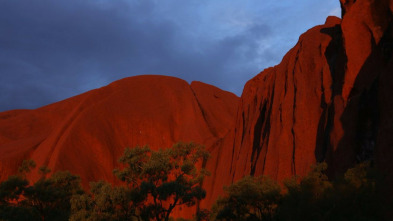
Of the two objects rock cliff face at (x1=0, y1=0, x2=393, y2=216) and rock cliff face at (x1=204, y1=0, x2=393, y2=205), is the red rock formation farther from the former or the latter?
rock cliff face at (x1=204, y1=0, x2=393, y2=205)

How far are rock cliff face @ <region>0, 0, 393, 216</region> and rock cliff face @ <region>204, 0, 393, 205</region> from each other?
0.23 feet

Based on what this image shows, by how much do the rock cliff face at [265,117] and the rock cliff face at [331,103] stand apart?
70 millimetres

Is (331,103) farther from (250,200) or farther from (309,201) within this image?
(309,201)

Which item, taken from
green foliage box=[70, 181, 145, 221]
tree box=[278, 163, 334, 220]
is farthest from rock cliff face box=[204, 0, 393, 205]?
green foliage box=[70, 181, 145, 221]

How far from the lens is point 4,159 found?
47.1 meters

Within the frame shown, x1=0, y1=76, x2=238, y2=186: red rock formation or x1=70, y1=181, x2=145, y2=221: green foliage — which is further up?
x1=0, y1=76, x2=238, y2=186: red rock formation

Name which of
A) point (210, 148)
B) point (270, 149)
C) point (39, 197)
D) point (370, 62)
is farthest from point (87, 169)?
point (370, 62)

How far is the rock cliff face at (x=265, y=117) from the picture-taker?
58.8ft

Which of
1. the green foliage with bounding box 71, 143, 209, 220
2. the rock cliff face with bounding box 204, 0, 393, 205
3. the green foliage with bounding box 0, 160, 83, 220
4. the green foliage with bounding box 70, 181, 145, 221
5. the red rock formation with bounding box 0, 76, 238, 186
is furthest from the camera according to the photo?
the red rock formation with bounding box 0, 76, 238, 186

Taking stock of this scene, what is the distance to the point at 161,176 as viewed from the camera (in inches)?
909

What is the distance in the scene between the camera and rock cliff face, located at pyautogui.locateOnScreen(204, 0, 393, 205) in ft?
55.2

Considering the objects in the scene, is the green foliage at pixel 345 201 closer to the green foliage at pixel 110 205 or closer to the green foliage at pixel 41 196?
the green foliage at pixel 110 205

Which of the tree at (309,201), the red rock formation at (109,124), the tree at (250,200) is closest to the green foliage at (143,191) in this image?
the tree at (250,200)

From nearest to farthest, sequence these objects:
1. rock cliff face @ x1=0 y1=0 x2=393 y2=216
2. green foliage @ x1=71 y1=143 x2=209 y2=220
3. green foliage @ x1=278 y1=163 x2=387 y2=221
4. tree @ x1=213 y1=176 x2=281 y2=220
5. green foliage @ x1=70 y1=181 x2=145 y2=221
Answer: green foliage @ x1=278 y1=163 x2=387 y2=221 → rock cliff face @ x1=0 y1=0 x2=393 y2=216 → tree @ x1=213 y1=176 x2=281 y2=220 → green foliage @ x1=70 y1=181 x2=145 y2=221 → green foliage @ x1=71 y1=143 x2=209 y2=220
